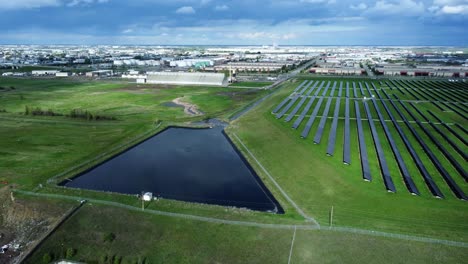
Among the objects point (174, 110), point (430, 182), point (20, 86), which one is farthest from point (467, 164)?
point (20, 86)

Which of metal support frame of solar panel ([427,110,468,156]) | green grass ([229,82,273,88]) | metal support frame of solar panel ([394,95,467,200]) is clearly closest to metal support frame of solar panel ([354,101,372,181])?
metal support frame of solar panel ([394,95,467,200])

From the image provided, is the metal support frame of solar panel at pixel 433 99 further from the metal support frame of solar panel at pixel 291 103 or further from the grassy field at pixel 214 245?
the grassy field at pixel 214 245

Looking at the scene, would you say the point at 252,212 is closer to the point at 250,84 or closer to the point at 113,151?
the point at 113,151

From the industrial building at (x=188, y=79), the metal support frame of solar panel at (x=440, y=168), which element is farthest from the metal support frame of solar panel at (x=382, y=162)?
the industrial building at (x=188, y=79)

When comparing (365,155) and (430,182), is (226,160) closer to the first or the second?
(365,155)

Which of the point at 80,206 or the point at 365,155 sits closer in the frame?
the point at 80,206

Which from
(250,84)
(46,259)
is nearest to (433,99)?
(250,84)
